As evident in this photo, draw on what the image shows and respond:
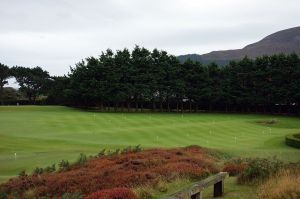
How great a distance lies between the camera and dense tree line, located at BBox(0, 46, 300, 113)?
3900 inches

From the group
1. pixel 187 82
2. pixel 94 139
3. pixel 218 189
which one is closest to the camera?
pixel 218 189

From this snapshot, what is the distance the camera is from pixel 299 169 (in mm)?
15398

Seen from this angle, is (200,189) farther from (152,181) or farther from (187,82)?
(187,82)

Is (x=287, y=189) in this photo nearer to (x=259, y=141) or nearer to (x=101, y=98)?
(x=259, y=141)

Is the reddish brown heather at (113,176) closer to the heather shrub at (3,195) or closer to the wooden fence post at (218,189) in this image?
the heather shrub at (3,195)

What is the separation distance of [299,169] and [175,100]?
315ft

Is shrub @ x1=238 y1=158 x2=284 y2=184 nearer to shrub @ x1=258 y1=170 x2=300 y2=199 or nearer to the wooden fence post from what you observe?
shrub @ x1=258 y1=170 x2=300 y2=199

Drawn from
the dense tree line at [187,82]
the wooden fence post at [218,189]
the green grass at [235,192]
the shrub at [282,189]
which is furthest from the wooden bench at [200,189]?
the dense tree line at [187,82]

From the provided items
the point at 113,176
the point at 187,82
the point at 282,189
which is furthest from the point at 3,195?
the point at 187,82

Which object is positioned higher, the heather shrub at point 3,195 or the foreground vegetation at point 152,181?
the foreground vegetation at point 152,181

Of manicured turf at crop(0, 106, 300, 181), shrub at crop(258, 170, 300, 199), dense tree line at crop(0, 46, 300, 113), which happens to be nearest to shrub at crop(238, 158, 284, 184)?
shrub at crop(258, 170, 300, 199)

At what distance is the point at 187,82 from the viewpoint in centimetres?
10769

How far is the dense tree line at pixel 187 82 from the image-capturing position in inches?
3900

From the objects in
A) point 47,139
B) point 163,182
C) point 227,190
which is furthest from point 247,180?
point 47,139
